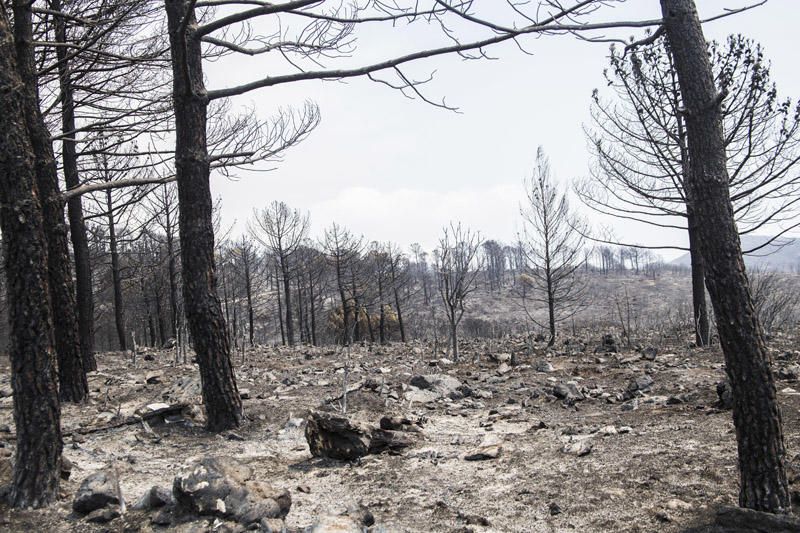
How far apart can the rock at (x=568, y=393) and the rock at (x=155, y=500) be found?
15.5 ft

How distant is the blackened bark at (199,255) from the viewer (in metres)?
5.43

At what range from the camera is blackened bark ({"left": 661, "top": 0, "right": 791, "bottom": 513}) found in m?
2.86

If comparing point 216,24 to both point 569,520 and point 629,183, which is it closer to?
point 569,520

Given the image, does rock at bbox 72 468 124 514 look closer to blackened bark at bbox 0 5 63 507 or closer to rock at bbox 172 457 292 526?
blackened bark at bbox 0 5 63 507

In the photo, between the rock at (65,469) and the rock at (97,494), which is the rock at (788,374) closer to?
the rock at (97,494)

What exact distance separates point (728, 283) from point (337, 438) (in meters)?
3.19

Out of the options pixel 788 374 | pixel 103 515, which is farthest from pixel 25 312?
pixel 788 374

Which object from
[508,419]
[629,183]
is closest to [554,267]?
[629,183]

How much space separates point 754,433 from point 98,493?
3.92 m

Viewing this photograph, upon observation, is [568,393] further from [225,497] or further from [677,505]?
[225,497]

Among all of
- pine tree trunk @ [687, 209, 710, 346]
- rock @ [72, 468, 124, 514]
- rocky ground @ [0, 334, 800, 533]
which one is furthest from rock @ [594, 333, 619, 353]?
rock @ [72, 468, 124, 514]

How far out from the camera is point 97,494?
351 centimetres

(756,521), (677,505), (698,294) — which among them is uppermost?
(698,294)

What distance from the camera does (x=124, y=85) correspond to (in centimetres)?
878
